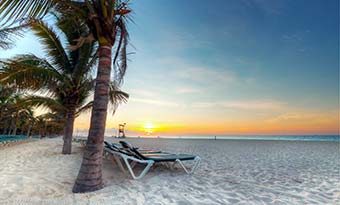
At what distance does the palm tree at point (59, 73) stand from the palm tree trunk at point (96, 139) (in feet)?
10.6

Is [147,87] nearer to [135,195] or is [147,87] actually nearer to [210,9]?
[210,9]

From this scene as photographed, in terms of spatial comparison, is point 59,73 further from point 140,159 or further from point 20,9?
point 20,9

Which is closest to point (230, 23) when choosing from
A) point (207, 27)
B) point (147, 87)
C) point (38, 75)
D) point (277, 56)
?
point (207, 27)

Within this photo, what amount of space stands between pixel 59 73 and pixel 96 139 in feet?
16.2

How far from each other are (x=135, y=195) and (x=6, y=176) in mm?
3188

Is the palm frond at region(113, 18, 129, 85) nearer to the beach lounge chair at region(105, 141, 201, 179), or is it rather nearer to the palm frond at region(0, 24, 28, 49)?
the palm frond at region(0, 24, 28, 49)

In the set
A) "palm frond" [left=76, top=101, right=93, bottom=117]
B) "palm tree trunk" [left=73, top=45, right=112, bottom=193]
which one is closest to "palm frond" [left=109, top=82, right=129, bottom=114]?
"palm frond" [left=76, top=101, right=93, bottom=117]

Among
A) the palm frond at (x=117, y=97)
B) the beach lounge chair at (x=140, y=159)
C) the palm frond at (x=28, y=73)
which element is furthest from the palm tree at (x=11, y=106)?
the beach lounge chair at (x=140, y=159)

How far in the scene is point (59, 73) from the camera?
22.6ft

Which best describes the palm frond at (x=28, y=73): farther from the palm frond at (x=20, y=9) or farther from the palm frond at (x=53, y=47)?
the palm frond at (x=20, y=9)

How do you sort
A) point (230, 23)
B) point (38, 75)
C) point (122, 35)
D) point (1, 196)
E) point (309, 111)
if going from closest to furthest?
point (1, 196)
point (122, 35)
point (38, 75)
point (230, 23)
point (309, 111)

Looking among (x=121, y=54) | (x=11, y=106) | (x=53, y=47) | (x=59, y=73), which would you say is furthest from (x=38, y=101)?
(x=121, y=54)

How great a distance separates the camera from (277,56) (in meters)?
11.5

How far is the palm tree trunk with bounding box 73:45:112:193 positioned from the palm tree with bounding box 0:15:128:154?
3229 millimetres
